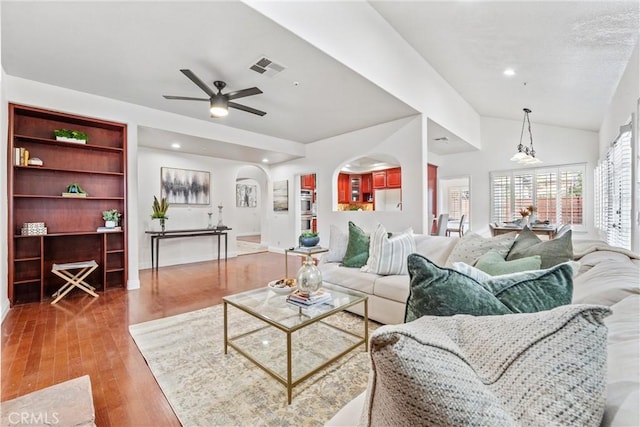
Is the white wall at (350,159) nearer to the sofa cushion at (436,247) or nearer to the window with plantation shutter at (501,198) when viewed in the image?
the sofa cushion at (436,247)

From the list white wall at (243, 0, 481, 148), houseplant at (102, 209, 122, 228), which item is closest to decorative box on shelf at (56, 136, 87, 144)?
houseplant at (102, 209, 122, 228)

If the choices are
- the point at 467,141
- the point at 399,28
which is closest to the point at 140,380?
the point at 399,28

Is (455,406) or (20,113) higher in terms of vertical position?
(20,113)

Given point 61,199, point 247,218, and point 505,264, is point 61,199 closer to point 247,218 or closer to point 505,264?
point 505,264

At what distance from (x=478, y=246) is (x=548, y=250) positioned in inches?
22.5

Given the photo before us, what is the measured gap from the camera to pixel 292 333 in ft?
7.73

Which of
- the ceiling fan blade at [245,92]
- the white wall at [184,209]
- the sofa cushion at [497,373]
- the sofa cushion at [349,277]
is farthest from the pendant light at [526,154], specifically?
the white wall at [184,209]

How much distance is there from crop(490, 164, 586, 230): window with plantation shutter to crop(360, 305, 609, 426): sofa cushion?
686cm

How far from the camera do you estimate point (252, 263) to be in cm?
597

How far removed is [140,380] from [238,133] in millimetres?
4403

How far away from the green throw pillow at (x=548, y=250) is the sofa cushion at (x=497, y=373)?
148 centimetres

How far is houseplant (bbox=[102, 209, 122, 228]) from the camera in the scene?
13.3 feet

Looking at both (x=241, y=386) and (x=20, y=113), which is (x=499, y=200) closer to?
Result: (x=241, y=386)

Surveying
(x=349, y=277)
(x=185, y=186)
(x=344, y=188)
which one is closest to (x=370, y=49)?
(x=349, y=277)
